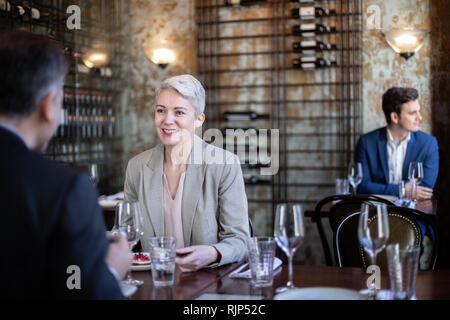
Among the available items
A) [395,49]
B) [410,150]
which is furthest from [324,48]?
[410,150]

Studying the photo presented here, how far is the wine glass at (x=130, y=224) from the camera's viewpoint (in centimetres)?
171

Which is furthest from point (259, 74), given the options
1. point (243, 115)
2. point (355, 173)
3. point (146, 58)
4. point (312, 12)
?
point (355, 173)

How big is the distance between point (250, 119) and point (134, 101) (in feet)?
5.09

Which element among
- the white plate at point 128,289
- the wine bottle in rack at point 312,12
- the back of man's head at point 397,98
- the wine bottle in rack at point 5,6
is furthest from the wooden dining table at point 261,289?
the wine bottle in rack at point 312,12

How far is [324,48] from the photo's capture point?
233 inches

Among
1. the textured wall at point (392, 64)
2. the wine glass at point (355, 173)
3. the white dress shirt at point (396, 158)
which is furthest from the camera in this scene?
the textured wall at point (392, 64)

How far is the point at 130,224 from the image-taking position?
5.65ft

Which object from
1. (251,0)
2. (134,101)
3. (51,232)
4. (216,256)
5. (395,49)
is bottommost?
(216,256)

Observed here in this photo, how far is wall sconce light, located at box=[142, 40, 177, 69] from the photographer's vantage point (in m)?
6.44

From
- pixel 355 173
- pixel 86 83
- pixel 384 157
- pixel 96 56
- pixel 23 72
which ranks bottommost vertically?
pixel 355 173

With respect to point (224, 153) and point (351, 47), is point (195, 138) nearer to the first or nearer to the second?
point (224, 153)

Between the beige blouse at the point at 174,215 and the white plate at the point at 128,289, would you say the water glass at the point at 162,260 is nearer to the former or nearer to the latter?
the white plate at the point at 128,289

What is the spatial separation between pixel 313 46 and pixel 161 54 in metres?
1.82

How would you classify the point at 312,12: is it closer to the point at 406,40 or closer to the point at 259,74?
the point at 259,74
